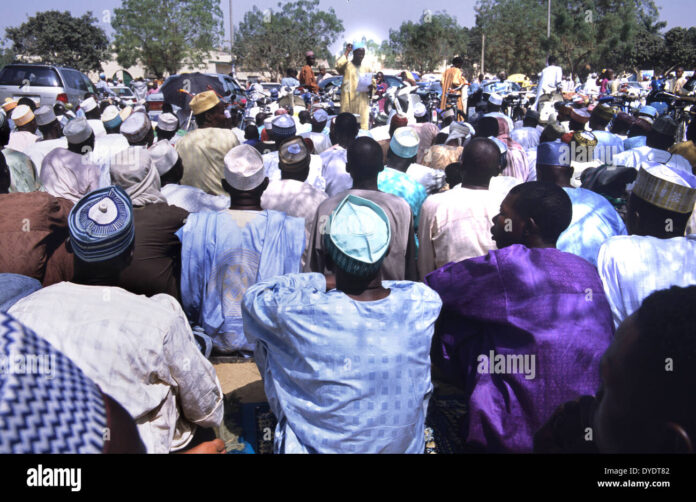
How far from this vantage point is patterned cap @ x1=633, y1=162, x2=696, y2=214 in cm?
291

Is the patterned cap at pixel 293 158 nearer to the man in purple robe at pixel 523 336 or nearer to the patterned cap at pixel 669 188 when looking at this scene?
the man in purple robe at pixel 523 336

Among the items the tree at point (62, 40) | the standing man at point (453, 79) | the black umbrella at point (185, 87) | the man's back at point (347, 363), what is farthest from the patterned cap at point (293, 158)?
the tree at point (62, 40)

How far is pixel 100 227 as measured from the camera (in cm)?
215

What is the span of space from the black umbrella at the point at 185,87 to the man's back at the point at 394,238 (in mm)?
9978

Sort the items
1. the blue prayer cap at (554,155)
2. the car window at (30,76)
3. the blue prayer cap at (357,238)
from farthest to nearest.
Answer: the car window at (30,76), the blue prayer cap at (554,155), the blue prayer cap at (357,238)

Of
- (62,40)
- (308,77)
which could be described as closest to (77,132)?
(308,77)

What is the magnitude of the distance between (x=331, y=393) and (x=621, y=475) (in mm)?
1014

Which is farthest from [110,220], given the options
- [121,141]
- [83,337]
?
[121,141]

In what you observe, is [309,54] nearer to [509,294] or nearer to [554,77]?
[554,77]

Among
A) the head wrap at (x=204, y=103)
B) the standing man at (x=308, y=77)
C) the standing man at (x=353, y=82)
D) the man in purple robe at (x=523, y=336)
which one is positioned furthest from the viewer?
the standing man at (x=308, y=77)

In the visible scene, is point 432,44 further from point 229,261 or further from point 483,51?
point 229,261

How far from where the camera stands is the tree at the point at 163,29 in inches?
1119

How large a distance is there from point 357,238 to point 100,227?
0.97 metres

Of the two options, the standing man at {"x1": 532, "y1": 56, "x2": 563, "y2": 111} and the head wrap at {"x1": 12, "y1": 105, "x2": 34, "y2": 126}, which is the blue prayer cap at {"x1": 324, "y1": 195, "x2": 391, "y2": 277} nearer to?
the head wrap at {"x1": 12, "y1": 105, "x2": 34, "y2": 126}
